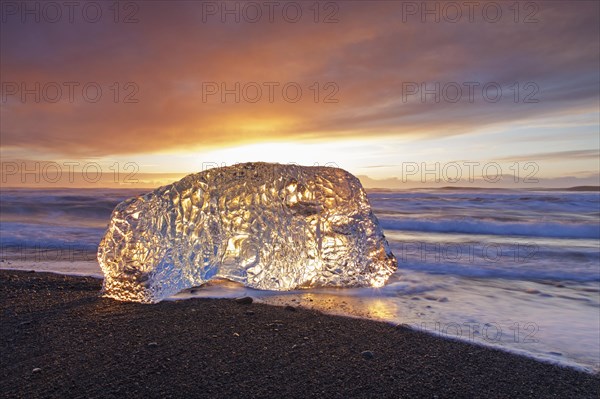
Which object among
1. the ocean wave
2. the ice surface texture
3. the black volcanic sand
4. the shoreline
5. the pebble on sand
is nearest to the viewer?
the black volcanic sand

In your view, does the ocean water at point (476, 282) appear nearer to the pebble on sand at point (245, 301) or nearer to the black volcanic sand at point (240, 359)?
the pebble on sand at point (245, 301)

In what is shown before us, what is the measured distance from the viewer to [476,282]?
561 cm

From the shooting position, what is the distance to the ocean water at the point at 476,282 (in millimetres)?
3680

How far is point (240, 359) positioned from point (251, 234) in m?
2.13

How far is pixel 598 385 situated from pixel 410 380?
1145mm

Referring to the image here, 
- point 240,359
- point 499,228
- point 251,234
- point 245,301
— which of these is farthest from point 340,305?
point 499,228

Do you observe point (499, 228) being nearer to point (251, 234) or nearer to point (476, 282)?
point (476, 282)

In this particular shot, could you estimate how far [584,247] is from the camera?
9273mm

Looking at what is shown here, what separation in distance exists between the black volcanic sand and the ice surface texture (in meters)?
0.62

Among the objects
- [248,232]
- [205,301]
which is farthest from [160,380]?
[248,232]

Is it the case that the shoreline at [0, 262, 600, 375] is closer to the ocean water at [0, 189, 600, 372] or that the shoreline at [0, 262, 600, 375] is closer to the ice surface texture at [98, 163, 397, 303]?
the ocean water at [0, 189, 600, 372]

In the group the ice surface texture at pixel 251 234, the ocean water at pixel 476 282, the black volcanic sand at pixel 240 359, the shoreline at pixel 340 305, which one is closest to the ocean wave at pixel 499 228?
the ocean water at pixel 476 282

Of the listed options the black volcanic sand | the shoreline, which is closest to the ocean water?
the shoreline

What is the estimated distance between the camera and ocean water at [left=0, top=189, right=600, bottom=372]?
368 centimetres
